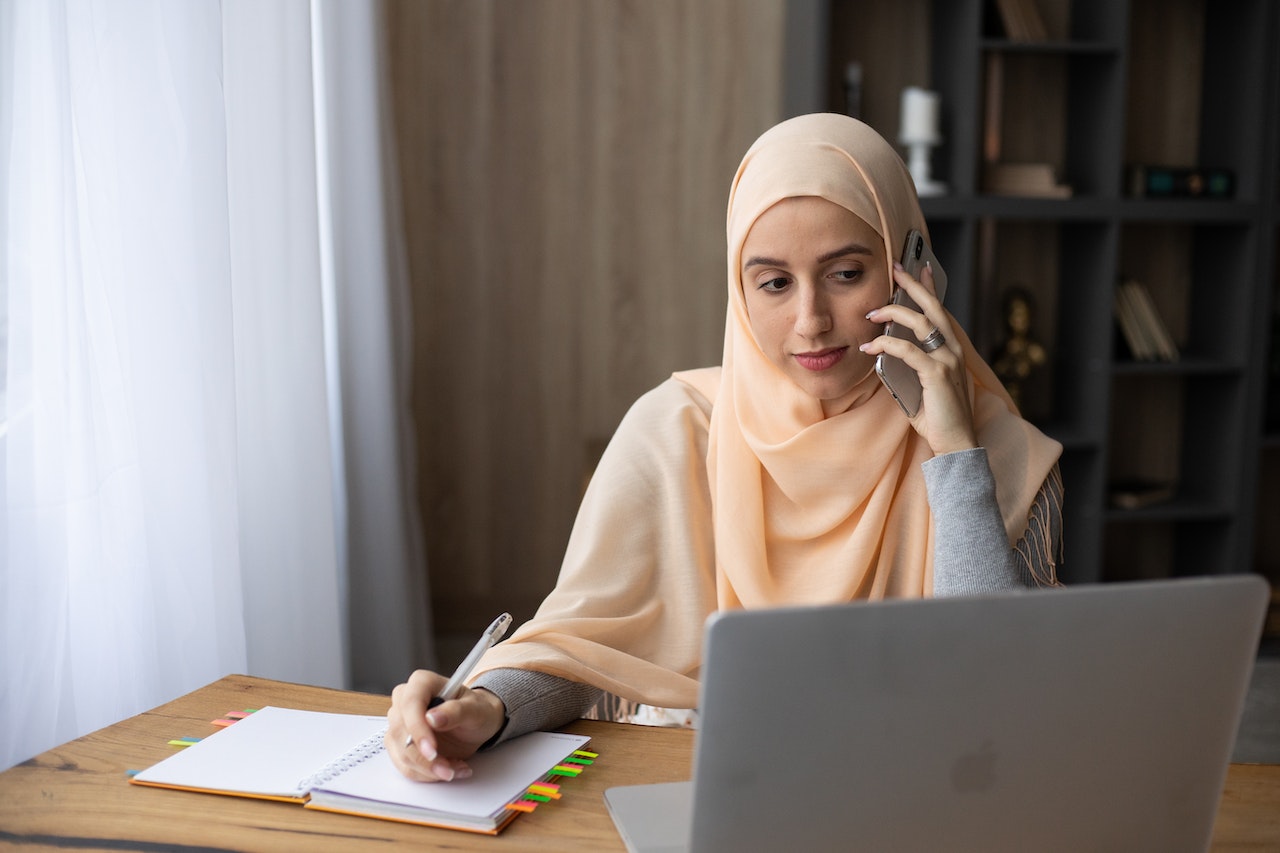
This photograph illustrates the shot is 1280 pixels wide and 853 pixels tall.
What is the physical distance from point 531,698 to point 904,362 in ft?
2.02

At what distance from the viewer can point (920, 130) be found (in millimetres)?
3223

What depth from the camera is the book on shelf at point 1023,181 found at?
328cm

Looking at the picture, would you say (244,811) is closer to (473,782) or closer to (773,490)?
(473,782)

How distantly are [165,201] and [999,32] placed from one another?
2.67 m

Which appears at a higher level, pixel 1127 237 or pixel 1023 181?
pixel 1023 181

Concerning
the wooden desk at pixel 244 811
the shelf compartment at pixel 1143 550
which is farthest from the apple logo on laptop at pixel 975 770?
the shelf compartment at pixel 1143 550

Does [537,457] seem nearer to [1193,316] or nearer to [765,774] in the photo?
[1193,316]

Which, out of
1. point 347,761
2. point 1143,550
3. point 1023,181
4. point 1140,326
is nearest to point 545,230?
point 1023,181

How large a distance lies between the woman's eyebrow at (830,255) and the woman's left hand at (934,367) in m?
0.07

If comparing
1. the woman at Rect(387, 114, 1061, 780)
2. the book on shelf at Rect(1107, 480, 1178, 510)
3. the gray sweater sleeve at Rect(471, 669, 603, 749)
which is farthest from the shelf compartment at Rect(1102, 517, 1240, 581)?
the gray sweater sleeve at Rect(471, 669, 603, 749)

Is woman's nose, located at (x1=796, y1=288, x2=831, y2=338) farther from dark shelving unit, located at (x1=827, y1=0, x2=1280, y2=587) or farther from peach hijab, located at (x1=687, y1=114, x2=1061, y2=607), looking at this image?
dark shelving unit, located at (x1=827, y1=0, x2=1280, y2=587)

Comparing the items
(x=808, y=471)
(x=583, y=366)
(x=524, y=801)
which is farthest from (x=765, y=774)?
(x=583, y=366)

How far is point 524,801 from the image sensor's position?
36.4 inches

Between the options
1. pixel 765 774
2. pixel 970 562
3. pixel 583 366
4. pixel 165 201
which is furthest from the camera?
pixel 583 366
